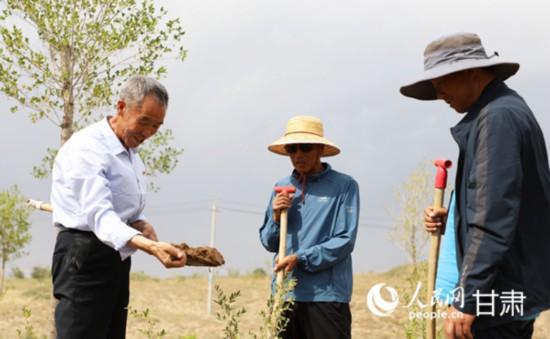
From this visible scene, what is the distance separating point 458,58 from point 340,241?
5.33 ft

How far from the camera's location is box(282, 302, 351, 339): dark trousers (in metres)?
4.29

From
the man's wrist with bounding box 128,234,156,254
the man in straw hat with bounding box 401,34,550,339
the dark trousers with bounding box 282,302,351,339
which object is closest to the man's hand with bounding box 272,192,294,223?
the dark trousers with bounding box 282,302,351,339

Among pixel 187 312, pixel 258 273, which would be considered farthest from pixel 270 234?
pixel 258 273

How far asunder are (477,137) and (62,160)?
6.39ft

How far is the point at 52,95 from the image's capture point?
8.31 m

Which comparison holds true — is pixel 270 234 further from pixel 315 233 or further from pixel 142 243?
pixel 142 243

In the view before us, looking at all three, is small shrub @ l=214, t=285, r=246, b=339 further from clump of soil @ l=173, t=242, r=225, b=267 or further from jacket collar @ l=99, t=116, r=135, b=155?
jacket collar @ l=99, t=116, r=135, b=155

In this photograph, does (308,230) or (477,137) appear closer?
(477,137)

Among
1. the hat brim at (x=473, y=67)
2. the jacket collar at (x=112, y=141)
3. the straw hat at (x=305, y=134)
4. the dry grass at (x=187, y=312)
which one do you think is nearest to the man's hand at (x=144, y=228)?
the jacket collar at (x=112, y=141)

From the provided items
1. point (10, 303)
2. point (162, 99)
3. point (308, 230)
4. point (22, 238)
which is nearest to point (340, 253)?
point (308, 230)

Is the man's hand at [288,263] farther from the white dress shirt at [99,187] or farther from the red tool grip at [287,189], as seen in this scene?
the white dress shirt at [99,187]

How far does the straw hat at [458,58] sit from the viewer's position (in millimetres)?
2967

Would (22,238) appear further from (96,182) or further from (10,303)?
(96,182)

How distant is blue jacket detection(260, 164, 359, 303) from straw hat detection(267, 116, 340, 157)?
20cm
